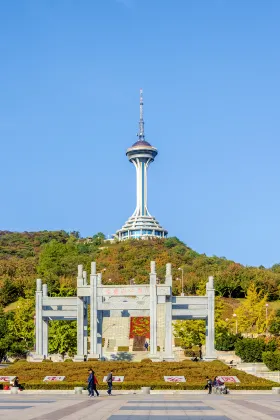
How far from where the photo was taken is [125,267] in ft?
269

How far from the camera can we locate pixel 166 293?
39844 millimetres

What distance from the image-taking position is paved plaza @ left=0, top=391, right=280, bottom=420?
55.8 feet

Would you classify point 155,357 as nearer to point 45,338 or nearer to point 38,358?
point 38,358

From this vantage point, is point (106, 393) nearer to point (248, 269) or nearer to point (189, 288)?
point (189, 288)

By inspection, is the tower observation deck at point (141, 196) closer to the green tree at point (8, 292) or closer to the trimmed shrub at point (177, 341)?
the green tree at point (8, 292)

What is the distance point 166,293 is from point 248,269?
3774 cm

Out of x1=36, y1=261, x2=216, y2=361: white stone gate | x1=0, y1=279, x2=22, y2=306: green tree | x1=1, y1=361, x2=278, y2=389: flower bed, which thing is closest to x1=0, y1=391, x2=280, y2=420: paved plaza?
x1=1, y1=361, x2=278, y2=389: flower bed

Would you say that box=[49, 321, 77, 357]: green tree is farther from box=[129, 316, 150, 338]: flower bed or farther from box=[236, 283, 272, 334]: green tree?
box=[236, 283, 272, 334]: green tree

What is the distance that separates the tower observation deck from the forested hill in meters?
6.20

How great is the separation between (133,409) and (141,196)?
90.5 metres

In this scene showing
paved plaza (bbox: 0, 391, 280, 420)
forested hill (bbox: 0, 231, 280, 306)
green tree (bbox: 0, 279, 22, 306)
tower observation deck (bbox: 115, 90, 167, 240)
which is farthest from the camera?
tower observation deck (bbox: 115, 90, 167, 240)

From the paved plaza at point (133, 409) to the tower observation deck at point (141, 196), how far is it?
84.2 meters

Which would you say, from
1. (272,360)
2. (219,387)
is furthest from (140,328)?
(219,387)

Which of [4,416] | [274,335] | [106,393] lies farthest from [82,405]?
[274,335]
